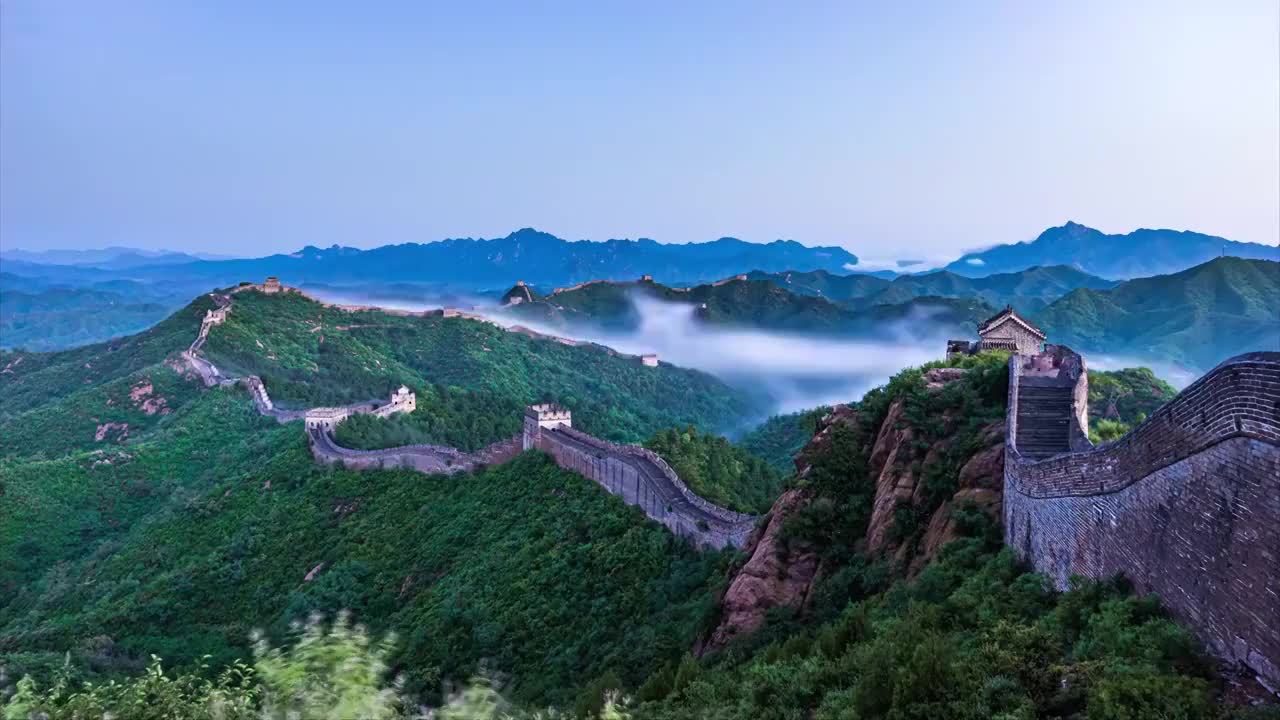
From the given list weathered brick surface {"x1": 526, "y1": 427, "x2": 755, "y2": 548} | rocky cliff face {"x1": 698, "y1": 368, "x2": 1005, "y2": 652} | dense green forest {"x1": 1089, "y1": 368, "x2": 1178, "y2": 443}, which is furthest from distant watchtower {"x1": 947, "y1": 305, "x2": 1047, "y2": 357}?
weathered brick surface {"x1": 526, "y1": 427, "x2": 755, "y2": 548}

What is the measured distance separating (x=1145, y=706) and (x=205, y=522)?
47655mm

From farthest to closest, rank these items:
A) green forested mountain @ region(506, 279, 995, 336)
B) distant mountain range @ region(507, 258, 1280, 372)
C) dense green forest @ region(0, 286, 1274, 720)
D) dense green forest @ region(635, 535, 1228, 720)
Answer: green forested mountain @ region(506, 279, 995, 336)
distant mountain range @ region(507, 258, 1280, 372)
dense green forest @ region(0, 286, 1274, 720)
dense green forest @ region(635, 535, 1228, 720)

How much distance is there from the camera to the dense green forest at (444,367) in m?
75.2

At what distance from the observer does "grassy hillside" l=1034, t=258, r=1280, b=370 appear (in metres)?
89.2

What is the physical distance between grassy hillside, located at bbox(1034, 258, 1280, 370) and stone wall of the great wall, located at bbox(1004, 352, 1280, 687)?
3436 inches

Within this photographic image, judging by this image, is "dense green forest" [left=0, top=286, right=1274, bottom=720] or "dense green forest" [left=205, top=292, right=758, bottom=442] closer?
"dense green forest" [left=0, top=286, right=1274, bottom=720]

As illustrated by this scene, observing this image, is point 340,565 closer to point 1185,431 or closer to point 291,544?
point 291,544

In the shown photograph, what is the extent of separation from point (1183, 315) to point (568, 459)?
92.8 m

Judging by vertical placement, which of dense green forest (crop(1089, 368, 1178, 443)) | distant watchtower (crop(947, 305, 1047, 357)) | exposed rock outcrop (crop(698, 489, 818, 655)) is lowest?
exposed rock outcrop (crop(698, 489, 818, 655))

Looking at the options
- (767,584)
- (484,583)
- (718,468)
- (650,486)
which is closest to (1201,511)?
(767,584)

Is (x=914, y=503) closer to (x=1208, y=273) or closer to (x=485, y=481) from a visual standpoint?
(x=485, y=481)

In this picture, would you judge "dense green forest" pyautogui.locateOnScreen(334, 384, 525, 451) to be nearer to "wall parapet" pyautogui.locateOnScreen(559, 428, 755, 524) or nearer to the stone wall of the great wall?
"wall parapet" pyautogui.locateOnScreen(559, 428, 755, 524)

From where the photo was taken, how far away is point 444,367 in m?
93.2

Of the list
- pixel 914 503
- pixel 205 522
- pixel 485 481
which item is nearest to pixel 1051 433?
pixel 914 503
